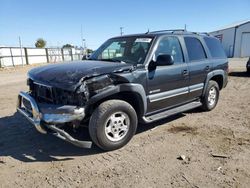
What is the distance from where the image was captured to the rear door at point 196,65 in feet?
17.4

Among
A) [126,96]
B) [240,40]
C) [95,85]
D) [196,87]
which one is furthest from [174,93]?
[240,40]

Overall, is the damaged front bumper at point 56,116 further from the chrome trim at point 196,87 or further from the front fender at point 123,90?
the chrome trim at point 196,87

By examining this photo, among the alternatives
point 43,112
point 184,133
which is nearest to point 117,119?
point 43,112

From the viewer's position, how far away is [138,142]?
14.4 ft

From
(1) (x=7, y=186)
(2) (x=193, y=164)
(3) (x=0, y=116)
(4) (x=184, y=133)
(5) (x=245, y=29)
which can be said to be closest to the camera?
(1) (x=7, y=186)

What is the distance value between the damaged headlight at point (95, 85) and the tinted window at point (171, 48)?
1.29m

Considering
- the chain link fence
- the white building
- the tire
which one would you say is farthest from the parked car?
the white building

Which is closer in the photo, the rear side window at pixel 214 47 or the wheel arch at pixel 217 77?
the wheel arch at pixel 217 77

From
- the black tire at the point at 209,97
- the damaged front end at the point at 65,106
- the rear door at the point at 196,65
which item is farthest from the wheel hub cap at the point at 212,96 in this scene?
the damaged front end at the point at 65,106

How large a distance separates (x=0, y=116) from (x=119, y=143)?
3608mm

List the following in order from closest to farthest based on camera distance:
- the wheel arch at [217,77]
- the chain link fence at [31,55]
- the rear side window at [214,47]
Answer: the wheel arch at [217,77], the rear side window at [214,47], the chain link fence at [31,55]

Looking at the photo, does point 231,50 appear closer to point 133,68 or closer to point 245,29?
point 245,29

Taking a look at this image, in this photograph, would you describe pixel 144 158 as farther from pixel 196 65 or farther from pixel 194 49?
pixel 194 49

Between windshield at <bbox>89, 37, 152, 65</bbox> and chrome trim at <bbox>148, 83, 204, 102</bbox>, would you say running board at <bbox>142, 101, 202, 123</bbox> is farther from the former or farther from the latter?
windshield at <bbox>89, 37, 152, 65</bbox>
